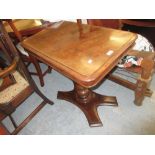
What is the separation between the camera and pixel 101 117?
66.7 inches

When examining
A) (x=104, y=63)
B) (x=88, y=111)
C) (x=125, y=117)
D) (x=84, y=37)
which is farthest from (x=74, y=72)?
(x=125, y=117)

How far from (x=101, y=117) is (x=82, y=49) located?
80 cm

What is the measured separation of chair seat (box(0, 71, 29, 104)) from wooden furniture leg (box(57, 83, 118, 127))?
53cm

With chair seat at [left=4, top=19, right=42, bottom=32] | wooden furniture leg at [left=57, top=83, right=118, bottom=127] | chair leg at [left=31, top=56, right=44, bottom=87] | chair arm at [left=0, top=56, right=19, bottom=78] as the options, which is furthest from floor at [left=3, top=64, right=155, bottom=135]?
chair seat at [left=4, top=19, right=42, bottom=32]

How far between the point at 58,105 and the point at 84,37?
0.88m

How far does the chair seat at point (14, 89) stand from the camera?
1.41 metres

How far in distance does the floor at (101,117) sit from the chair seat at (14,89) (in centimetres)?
47

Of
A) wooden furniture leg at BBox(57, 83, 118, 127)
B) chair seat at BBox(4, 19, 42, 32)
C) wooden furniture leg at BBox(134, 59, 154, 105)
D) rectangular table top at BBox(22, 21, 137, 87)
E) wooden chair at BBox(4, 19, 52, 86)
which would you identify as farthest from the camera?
chair seat at BBox(4, 19, 42, 32)

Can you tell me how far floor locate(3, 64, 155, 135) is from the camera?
1.58 meters

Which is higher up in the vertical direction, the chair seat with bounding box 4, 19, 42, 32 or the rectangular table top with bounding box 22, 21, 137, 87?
the rectangular table top with bounding box 22, 21, 137, 87

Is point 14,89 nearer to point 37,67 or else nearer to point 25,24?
point 37,67

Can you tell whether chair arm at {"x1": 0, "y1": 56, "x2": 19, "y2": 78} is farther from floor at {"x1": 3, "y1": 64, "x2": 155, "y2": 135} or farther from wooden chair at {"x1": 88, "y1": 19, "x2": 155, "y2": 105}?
wooden chair at {"x1": 88, "y1": 19, "x2": 155, "y2": 105}

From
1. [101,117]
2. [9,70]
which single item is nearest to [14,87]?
[9,70]
